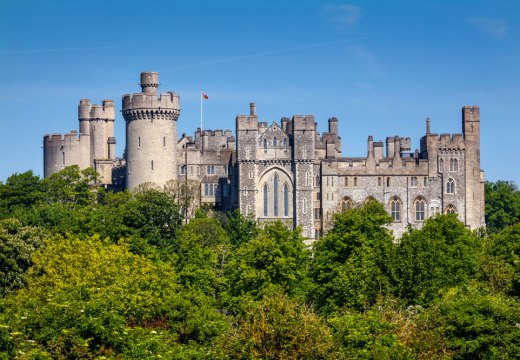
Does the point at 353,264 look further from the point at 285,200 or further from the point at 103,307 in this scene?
the point at 285,200

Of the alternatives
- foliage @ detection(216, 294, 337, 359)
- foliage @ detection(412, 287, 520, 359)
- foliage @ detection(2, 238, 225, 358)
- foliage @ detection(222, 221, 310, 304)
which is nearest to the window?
foliage @ detection(222, 221, 310, 304)

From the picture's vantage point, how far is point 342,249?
7056 centimetres

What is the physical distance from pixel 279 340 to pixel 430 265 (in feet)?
78.0

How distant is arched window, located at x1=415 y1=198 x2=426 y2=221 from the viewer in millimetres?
111000

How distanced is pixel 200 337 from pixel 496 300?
13103 millimetres

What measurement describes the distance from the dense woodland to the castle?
20.1ft

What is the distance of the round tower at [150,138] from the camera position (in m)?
108

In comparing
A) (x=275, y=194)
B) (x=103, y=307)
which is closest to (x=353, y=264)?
(x=103, y=307)

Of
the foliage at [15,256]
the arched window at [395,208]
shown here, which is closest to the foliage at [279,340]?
the foliage at [15,256]

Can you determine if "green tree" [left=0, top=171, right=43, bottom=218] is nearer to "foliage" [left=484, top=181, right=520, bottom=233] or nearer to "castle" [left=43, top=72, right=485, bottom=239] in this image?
"castle" [left=43, top=72, right=485, bottom=239]

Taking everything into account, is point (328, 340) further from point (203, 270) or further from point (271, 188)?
point (271, 188)

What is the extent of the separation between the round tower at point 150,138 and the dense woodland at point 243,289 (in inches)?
198

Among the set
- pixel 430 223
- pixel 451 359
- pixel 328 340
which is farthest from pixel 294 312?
pixel 430 223

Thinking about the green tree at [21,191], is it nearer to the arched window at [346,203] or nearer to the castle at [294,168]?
the castle at [294,168]
